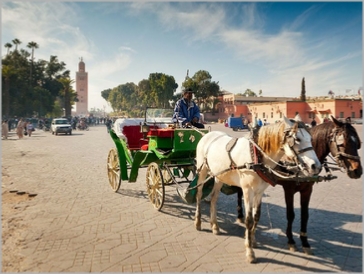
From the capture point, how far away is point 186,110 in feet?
19.7

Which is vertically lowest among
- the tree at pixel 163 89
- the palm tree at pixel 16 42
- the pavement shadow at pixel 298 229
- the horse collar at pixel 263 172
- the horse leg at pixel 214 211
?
the pavement shadow at pixel 298 229

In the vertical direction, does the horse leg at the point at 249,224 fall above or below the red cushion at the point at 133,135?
below

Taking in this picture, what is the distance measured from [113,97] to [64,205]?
10502 cm

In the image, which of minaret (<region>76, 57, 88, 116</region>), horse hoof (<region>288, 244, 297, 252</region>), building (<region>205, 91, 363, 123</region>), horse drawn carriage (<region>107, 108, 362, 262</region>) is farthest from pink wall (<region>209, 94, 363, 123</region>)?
minaret (<region>76, 57, 88, 116</region>)

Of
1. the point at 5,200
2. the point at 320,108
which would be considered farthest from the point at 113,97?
the point at 5,200

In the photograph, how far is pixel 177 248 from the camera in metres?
4.00

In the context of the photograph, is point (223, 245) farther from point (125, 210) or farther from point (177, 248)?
point (125, 210)

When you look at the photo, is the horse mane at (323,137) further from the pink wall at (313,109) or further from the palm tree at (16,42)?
the palm tree at (16,42)

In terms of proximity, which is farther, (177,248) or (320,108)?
(320,108)

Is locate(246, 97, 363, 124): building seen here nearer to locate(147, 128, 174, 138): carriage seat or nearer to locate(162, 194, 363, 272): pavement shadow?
locate(162, 194, 363, 272): pavement shadow

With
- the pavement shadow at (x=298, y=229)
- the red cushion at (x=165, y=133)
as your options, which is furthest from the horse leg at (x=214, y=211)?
the red cushion at (x=165, y=133)

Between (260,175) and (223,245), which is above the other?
(260,175)

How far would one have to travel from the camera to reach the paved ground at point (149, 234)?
3.57 metres

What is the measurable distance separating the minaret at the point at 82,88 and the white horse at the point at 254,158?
15012 centimetres
